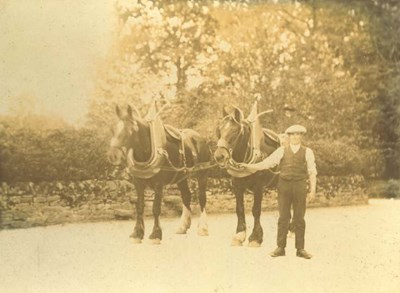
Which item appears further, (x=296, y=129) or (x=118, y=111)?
(x=296, y=129)

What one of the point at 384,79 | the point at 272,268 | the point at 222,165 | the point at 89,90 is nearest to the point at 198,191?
the point at 222,165

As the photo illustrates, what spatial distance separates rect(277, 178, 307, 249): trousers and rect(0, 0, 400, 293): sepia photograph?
1cm

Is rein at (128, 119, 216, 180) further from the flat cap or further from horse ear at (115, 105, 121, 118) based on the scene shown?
the flat cap

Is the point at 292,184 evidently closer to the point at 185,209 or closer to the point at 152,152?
the point at 185,209

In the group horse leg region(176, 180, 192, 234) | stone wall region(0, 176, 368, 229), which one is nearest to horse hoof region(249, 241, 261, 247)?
stone wall region(0, 176, 368, 229)

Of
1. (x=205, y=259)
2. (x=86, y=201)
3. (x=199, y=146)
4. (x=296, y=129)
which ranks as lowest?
(x=205, y=259)

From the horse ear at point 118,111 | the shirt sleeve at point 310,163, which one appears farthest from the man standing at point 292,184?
the horse ear at point 118,111

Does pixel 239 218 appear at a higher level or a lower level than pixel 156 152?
lower

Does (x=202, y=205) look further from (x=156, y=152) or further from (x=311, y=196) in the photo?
A: (x=311, y=196)

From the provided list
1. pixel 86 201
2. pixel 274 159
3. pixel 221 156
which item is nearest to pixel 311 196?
pixel 274 159

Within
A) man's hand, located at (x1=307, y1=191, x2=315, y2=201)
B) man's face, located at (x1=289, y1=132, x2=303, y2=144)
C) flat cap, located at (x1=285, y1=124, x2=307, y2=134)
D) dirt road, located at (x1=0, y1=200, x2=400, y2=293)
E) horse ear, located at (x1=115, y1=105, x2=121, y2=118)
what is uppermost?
horse ear, located at (x1=115, y1=105, x2=121, y2=118)

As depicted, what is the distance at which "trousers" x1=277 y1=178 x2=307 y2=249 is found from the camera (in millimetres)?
4273

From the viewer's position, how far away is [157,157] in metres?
4.27

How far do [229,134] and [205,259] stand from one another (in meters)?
0.91
